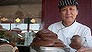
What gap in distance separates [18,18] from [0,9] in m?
0.59

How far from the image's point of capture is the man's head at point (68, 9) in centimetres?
152

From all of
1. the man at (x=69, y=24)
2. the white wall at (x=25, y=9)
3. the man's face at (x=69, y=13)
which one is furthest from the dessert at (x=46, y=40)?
the white wall at (x=25, y=9)

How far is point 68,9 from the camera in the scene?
1.63m

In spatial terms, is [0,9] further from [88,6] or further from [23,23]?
[88,6]

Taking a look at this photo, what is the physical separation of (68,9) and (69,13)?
0.07 metres

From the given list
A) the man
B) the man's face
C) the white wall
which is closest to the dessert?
the man

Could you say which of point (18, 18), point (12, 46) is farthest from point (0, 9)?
point (12, 46)

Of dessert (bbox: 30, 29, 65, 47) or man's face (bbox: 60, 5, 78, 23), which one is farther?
man's face (bbox: 60, 5, 78, 23)

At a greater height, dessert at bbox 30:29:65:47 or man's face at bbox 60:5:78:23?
man's face at bbox 60:5:78:23

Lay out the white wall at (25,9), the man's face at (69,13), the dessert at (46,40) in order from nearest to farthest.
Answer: the dessert at (46,40) < the man's face at (69,13) < the white wall at (25,9)

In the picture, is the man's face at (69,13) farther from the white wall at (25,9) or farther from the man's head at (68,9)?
the white wall at (25,9)

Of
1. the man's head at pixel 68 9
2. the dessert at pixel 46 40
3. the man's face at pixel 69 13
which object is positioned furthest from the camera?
the man's face at pixel 69 13

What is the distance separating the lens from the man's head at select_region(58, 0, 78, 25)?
1521 millimetres

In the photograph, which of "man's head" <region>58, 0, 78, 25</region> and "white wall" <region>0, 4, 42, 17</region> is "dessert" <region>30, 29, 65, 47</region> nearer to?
"man's head" <region>58, 0, 78, 25</region>
